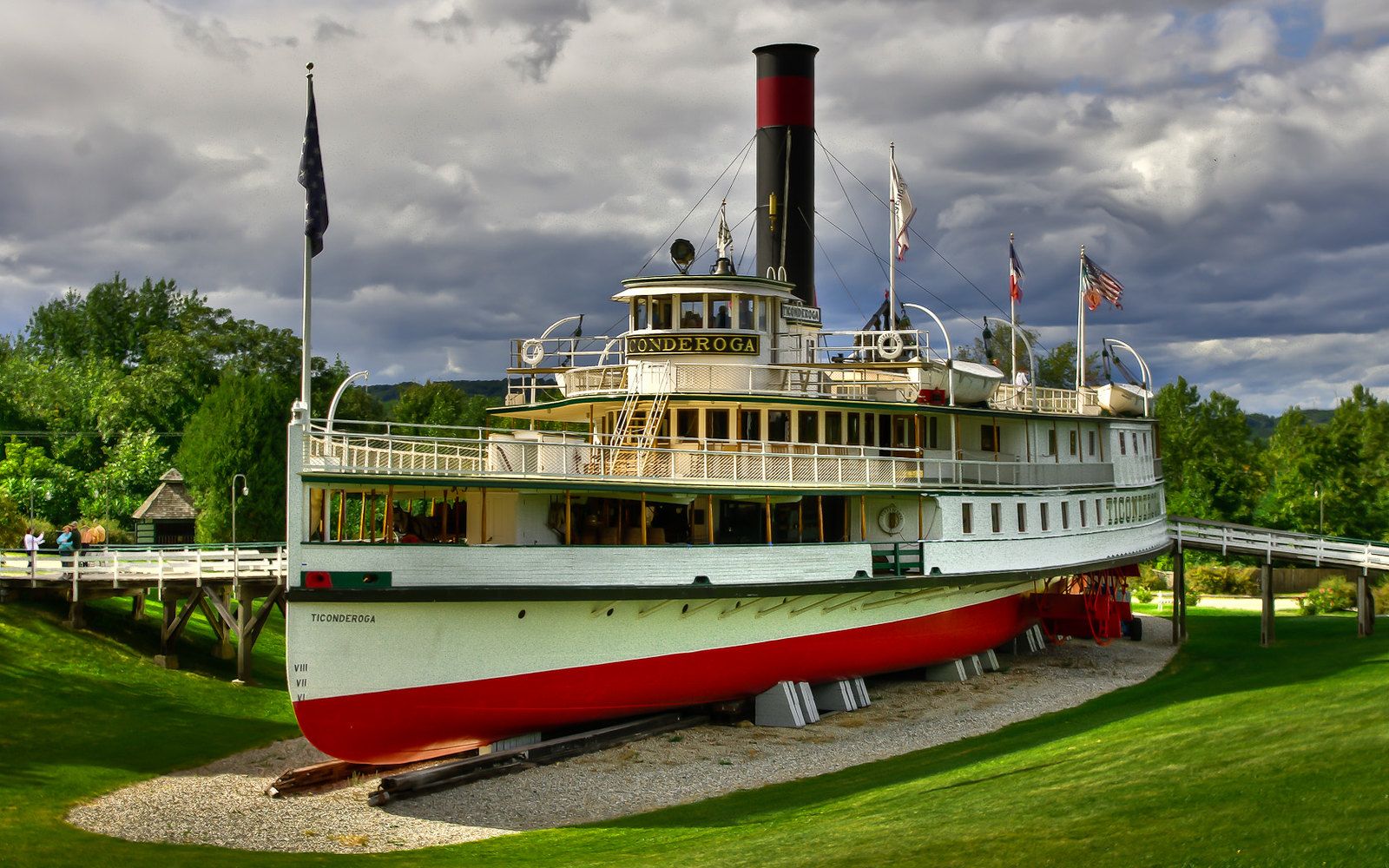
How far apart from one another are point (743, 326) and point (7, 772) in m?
17.1

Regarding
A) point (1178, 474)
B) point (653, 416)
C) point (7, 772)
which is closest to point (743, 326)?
point (653, 416)

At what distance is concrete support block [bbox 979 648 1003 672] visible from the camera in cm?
3456

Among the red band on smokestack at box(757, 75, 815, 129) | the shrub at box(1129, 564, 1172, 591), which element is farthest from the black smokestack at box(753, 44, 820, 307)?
the shrub at box(1129, 564, 1172, 591)

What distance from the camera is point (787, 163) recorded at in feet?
121

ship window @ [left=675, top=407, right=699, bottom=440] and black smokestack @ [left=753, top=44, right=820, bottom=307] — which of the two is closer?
ship window @ [left=675, top=407, right=699, bottom=440]

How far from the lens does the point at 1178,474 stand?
261ft

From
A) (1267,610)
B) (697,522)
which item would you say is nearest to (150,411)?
(697,522)

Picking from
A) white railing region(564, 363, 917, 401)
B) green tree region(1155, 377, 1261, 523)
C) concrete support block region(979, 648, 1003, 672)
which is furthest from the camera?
green tree region(1155, 377, 1261, 523)

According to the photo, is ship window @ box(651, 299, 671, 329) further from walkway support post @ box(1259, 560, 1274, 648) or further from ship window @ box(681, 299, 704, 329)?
walkway support post @ box(1259, 560, 1274, 648)

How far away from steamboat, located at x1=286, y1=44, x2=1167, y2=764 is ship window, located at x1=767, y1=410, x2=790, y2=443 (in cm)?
5

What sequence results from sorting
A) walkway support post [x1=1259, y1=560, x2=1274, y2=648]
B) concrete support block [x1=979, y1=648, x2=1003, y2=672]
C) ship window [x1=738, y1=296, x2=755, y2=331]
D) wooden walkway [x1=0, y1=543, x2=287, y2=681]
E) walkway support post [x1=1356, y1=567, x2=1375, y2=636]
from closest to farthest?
1. ship window [x1=738, y1=296, x2=755, y2=331]
2. wooden walkway [x1=0, y1=543, x2=287, y2=681]
3. concrete support block [x1=979, y1=648, x2=1003, y2=672]
4. walkway support post [x1=1356, y1=567, x2=1375, y2=636]
5. walkway support post [x1=1259, y1=560, x2=1274, y2=648]

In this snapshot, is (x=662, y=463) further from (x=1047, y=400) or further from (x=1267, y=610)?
(x=1267, y=610)

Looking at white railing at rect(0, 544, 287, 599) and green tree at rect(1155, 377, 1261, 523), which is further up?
green tree at rect(1155, 377, 1261, 523)

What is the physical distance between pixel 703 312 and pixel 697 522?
5158 millimetres
